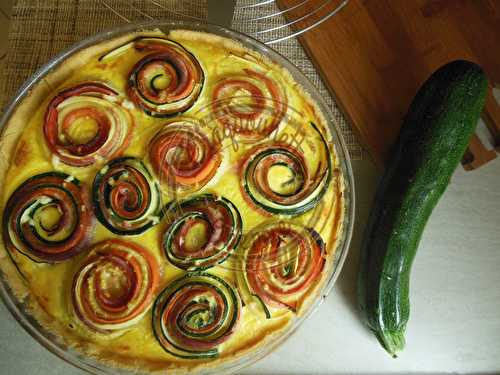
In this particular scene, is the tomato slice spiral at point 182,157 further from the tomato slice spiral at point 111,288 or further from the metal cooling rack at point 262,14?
the metal cooling rack at point 262,14

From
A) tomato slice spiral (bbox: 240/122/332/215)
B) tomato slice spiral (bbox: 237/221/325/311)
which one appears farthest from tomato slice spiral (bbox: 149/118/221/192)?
tomato slice spiral (bbox: 237/221/325/311)

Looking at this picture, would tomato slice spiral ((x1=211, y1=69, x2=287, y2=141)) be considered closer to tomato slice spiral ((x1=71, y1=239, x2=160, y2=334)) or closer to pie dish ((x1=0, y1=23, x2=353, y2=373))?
pie dish ((x1=0, y1=23, x2=353, y2=373))

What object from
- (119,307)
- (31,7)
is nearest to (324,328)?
(119,307)

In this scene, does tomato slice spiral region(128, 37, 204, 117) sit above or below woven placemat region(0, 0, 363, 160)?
below

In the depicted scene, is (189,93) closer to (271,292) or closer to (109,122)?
(109,122)

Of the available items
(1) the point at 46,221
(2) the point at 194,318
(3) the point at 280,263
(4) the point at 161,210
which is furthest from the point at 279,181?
(1) the point at 46,221


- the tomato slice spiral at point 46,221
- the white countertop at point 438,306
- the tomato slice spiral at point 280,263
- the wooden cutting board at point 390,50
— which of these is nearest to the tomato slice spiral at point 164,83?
the tomato slice spiral at point 46,221
